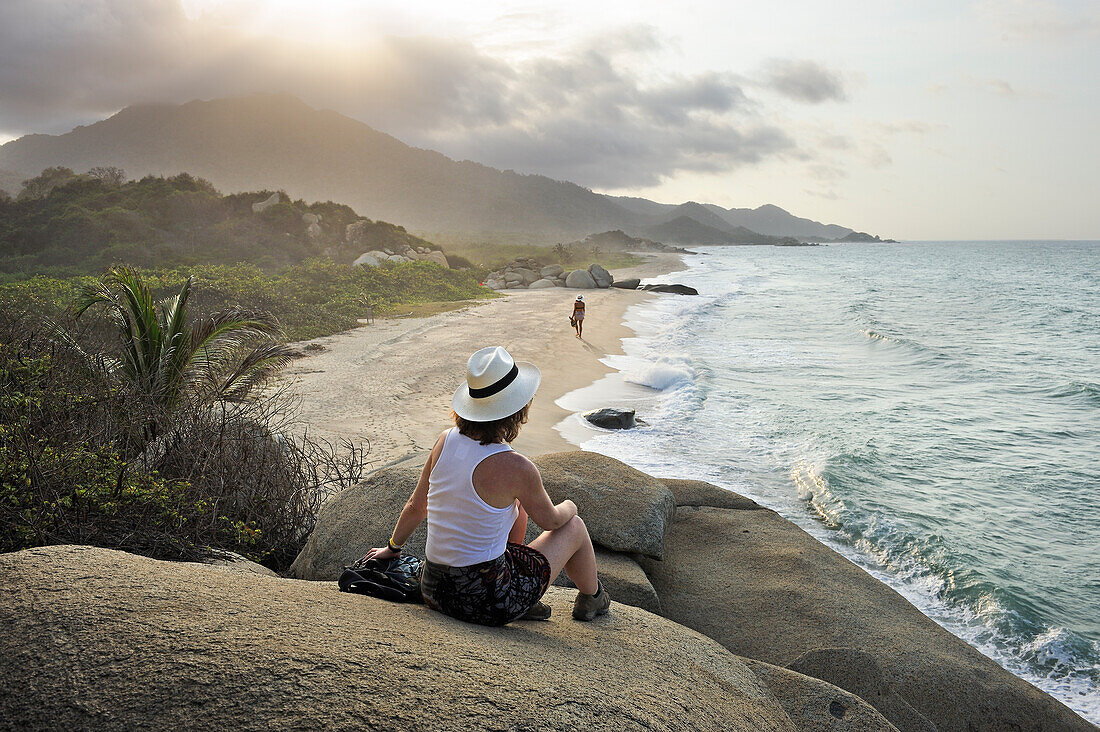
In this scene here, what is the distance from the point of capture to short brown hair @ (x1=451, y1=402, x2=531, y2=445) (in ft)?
10.6

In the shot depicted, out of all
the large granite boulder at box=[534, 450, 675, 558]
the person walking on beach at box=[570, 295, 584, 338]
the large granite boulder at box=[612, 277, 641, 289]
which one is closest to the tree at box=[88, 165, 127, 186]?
the large granite boulder at box=[612, 277, 641, 289]

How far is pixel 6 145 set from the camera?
198 metres

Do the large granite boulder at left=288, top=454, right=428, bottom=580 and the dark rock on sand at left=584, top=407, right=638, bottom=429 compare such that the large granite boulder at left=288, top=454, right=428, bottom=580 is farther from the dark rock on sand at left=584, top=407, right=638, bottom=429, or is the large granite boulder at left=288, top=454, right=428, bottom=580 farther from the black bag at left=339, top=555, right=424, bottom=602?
the dark rock on sand at left=584, top=407, right=638, bottom=429

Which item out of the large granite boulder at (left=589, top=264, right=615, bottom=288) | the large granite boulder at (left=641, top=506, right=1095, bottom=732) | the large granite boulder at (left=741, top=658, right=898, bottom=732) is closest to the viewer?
the large granite boulder at (left=741, top=658, right=898, bottom=732)

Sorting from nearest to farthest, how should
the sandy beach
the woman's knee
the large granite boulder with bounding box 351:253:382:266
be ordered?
the woman's knee, the sandy beach, the large granite boulder with bounding box 351:253:382:266

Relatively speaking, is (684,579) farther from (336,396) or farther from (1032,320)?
(1032,320)

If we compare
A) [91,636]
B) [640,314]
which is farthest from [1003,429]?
[640,314]

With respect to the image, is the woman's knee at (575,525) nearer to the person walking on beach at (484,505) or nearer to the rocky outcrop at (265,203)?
the person walking on beach at (484,505)

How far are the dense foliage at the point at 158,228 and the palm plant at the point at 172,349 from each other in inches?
842

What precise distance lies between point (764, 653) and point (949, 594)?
11.9 ft

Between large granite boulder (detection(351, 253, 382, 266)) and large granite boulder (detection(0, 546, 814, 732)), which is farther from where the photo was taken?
large granite boulder (detection(351, 253, 382, 266))

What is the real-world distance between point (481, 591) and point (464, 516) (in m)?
0.35

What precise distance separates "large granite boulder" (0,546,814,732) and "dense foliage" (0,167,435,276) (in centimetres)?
2733

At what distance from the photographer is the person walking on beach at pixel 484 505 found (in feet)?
10.4
